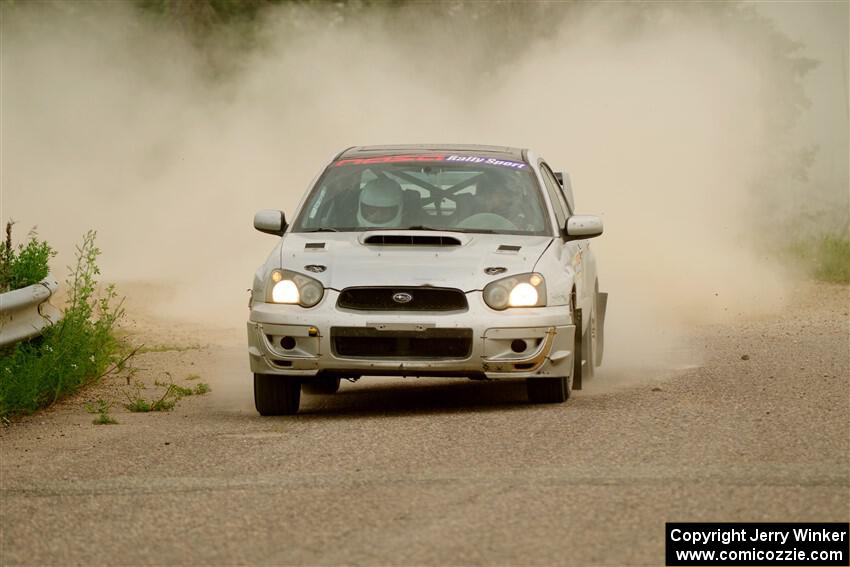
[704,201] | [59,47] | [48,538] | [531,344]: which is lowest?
[48,538]

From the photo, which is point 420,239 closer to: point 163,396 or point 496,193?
point 496,193

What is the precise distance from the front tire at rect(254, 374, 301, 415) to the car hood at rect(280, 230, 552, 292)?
2.03 feet

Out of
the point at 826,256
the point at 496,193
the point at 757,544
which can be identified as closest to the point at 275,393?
the point at 496,193

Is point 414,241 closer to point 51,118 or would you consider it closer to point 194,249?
point 194,249

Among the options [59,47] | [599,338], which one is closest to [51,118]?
[59,47]

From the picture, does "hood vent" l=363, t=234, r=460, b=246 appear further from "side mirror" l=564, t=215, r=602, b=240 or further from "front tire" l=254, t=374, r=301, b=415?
"front tire" l=254, t=374, r=301, b=415

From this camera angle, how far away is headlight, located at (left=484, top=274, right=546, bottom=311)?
10320mm

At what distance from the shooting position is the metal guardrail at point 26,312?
1075 centimetres

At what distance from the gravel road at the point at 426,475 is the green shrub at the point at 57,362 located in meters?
0.15

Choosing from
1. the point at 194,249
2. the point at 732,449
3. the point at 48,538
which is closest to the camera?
the point at 48,538

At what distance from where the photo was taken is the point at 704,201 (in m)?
29.2

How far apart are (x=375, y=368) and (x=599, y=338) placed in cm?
343

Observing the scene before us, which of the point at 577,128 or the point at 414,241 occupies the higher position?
the point at 577,128

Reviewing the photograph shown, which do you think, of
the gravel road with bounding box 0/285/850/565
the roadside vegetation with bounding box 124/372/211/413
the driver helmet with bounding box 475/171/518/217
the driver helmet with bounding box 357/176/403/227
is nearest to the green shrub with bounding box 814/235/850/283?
the gravel road with bounding box 0/285/850/565
